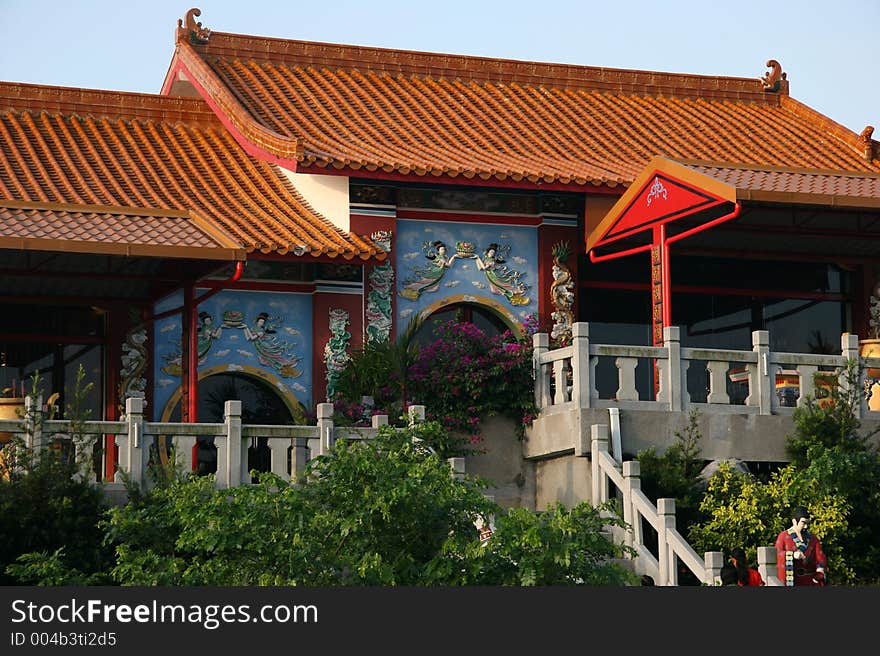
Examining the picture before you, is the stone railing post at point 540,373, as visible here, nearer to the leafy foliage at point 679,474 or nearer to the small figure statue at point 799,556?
the leafy foliage at point 679,474

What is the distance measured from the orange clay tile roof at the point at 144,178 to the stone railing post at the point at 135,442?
2.30 meters

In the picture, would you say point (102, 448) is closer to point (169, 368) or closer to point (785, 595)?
point (169, 368)

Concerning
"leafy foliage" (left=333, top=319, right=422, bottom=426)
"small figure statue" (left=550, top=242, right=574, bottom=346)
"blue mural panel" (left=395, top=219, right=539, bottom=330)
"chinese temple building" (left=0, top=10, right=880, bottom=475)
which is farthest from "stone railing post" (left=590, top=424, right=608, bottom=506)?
"blue mural panel" (left=395, top=219, right=539, bottom=330)

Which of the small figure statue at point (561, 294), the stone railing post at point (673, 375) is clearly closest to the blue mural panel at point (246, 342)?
the small figure statue at point (561, 294)

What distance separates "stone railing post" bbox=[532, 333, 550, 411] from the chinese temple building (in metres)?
1.33

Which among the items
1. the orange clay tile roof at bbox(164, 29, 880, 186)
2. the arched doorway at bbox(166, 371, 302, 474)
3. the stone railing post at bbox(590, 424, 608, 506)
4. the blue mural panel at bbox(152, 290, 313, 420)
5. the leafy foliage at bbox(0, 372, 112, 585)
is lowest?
the leafy foliage at bbox(0, 372, 112, 585)

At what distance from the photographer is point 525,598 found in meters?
11.1

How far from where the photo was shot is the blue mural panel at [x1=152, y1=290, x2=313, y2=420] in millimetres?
22812

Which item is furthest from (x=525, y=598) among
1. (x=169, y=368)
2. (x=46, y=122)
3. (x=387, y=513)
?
(x=46, y=122)

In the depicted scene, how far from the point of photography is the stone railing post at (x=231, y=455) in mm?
18844

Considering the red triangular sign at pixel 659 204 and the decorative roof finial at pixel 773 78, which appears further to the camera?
the decorative roof finial at pixel 773 78

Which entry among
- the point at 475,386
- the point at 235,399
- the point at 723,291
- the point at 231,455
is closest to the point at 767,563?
the point at 231,455

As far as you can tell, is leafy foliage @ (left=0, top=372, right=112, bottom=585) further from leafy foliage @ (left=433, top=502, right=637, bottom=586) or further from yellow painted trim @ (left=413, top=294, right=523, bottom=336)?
yellow painted trim @ (left=413, top=294, right=523, bottom=336)

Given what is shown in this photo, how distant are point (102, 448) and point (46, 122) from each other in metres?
7.92
